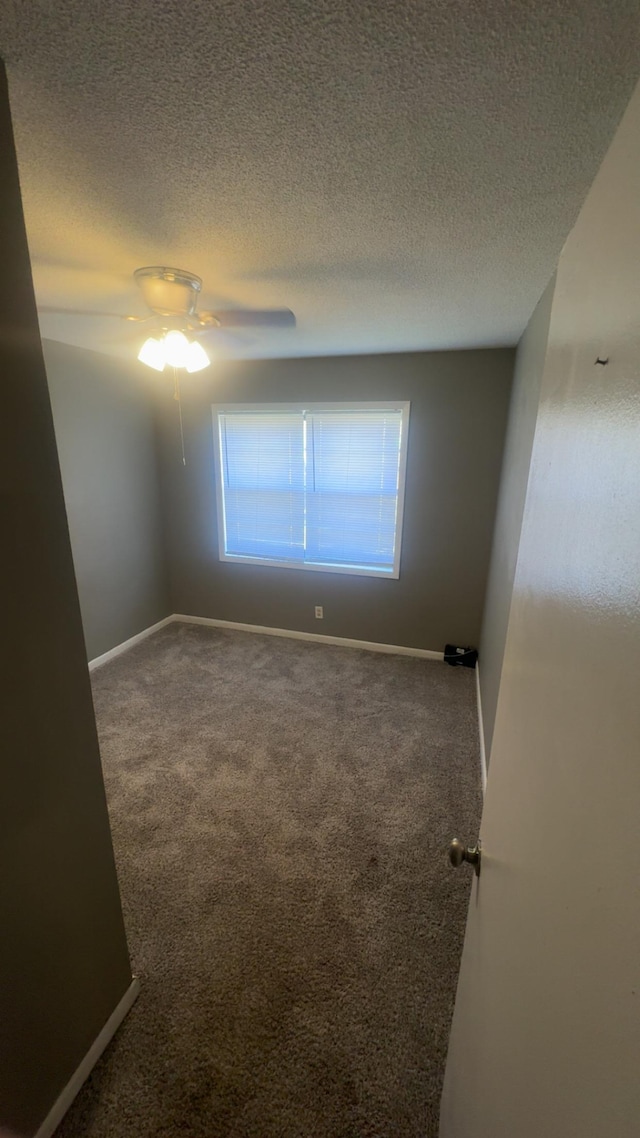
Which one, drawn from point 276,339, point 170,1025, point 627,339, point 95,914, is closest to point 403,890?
point 170,1025

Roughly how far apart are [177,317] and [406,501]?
78.8 inches

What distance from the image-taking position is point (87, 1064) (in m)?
1.12

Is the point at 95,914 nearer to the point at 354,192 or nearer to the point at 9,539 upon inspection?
the point at 9,539

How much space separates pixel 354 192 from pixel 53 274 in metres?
1.28

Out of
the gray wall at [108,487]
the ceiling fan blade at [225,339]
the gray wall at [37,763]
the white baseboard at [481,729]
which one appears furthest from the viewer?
the gray wall at [108,487]

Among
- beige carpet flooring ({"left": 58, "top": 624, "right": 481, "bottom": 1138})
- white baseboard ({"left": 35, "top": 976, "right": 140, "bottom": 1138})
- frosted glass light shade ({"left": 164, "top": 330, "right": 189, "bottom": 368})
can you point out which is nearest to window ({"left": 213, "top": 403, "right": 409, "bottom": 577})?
beige carpet flooring ({"left": 58, "top": 624, "right": 481, "bottom": 1138})

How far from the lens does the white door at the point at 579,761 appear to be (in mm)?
355

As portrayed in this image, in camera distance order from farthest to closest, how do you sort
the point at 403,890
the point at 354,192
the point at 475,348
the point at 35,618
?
the point at 475,348 < the point at 403,890 < the point at 354,192 < the point at 35,618

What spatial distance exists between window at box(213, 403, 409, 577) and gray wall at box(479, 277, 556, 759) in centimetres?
88

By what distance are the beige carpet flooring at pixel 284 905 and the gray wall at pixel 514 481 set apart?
49 cm

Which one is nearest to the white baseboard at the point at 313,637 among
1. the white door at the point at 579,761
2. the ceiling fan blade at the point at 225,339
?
the ceiling fan blade at the point at 225,339

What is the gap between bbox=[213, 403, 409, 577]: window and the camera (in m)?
3.21

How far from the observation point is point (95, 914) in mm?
1128

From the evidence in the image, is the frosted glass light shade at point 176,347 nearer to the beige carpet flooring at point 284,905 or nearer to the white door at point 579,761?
the white door at point 579,761
